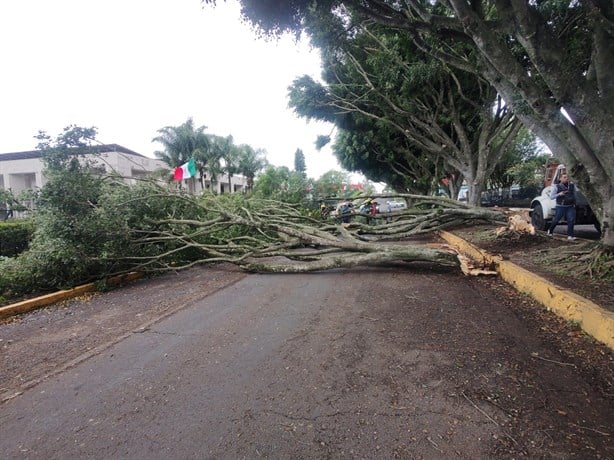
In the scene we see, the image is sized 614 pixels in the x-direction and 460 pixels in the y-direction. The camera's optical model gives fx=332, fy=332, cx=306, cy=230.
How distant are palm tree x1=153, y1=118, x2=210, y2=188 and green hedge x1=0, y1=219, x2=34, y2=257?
19527mm

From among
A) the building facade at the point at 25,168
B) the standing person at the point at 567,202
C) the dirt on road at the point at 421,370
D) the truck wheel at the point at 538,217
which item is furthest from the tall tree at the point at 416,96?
the building facade at the point at 25,168

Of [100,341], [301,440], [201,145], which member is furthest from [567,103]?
[201,145]

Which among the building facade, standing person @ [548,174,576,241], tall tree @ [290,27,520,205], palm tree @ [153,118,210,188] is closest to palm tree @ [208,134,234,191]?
palm tree @ [153,118,210,188]

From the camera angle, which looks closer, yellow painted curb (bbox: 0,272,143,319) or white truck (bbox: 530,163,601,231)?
yellow painted curb (bbox: 0,272,143,319)

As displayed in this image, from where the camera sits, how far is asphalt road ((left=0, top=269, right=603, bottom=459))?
6.97 feet

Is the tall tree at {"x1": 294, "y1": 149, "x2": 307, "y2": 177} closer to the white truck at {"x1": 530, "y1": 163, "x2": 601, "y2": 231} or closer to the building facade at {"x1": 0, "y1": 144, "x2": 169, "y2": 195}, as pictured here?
the building facade at {"x1": 0, "y1": 144, "x2": 169, "y2": 195}

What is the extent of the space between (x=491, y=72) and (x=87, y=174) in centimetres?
772

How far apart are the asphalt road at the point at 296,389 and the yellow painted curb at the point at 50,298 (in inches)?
108

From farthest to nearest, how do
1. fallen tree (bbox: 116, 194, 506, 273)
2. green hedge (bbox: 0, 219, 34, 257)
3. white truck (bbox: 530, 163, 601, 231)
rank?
1. green hedge (bbox: 0, 219, 34, 257)
2. white truck (bbox: 530, 163, 601, 231)
3. fallen tree (bbox: 116, 194, 506, 273)

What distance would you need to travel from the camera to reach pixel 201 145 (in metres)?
30.9

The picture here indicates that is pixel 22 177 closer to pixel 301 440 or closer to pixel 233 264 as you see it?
pixel 233 264

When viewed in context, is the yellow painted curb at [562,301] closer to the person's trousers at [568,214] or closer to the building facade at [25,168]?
the person's trousers at [568,214]

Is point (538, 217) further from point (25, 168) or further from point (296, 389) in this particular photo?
point (25, 168)

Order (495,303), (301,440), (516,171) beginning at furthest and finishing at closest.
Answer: (516,171), (495,303), (301,440)
